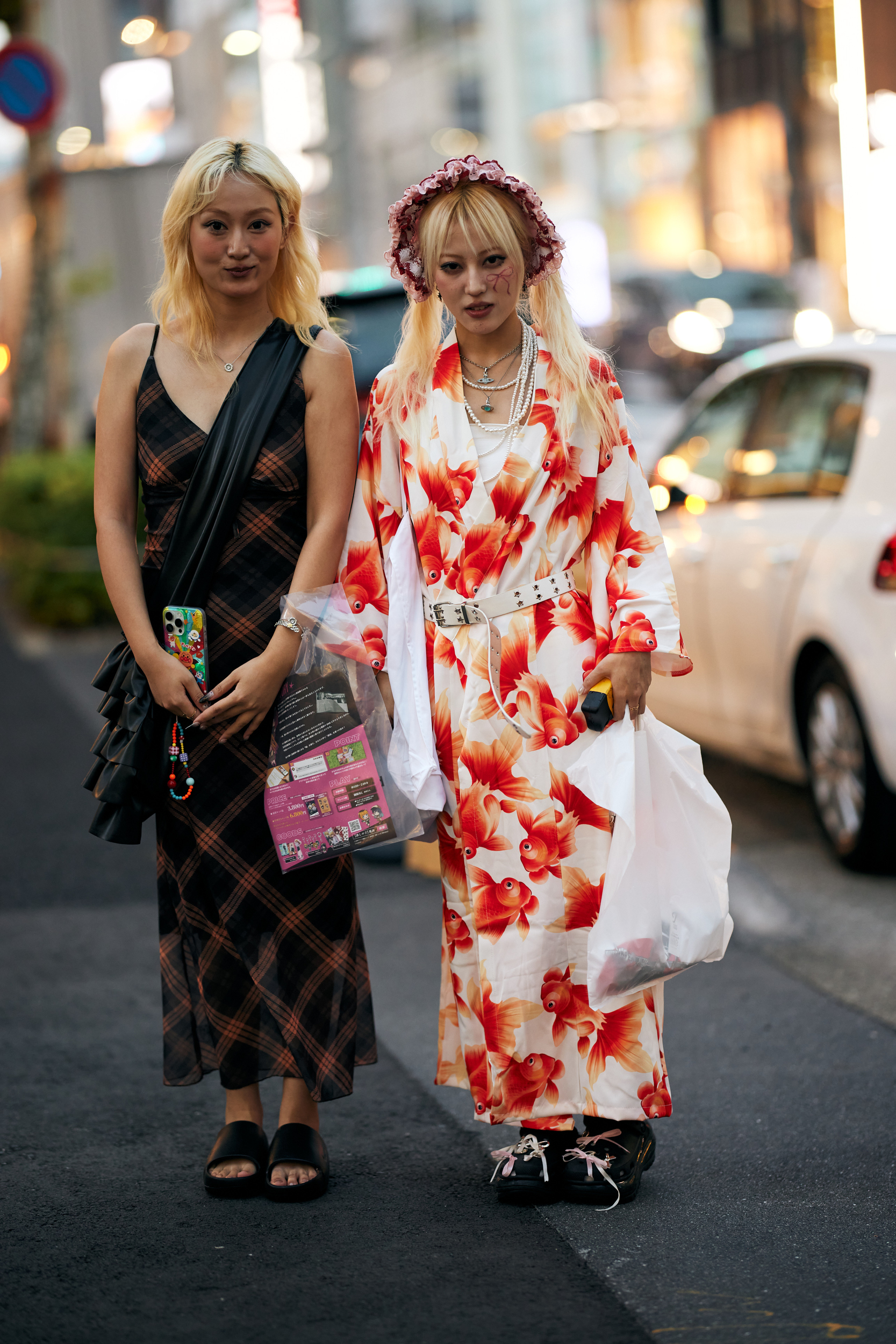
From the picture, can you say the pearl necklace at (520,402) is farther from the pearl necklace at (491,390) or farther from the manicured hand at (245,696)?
the manicured hand at (245,696)

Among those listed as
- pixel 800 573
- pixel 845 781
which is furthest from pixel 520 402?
pixel 845 781

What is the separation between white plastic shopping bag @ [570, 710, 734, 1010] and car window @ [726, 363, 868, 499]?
2718 mm

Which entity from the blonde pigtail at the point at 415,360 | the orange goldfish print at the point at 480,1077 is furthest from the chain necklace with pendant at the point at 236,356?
the orange goldfish print at the point at 480,1077

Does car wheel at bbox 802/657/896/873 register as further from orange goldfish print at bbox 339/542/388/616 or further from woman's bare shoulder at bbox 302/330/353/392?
woman's bare shoulder at bbox 302/330/353/392

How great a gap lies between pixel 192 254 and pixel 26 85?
989 cm

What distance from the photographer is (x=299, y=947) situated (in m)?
3.22

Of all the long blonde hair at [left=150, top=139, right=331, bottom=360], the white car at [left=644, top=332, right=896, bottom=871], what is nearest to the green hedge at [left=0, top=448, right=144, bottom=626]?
the white car at [left=644, top=332, right=896, bottom=871]

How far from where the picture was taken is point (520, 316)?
3.19 metres

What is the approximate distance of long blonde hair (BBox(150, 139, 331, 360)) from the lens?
3062 millimetres

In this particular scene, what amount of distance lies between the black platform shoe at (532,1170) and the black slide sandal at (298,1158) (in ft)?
1.12

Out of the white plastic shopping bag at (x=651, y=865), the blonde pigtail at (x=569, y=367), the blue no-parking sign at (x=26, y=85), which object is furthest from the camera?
the blue no-parking sign at (x=26, y=85)

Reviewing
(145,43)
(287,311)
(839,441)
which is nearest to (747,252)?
(145,43)

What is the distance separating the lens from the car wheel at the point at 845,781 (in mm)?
5258

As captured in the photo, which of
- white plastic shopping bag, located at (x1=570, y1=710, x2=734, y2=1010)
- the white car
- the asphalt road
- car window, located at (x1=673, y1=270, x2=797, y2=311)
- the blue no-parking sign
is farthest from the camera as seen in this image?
car window, located at (x1=673, y1=270, x2=797, y2=311)
